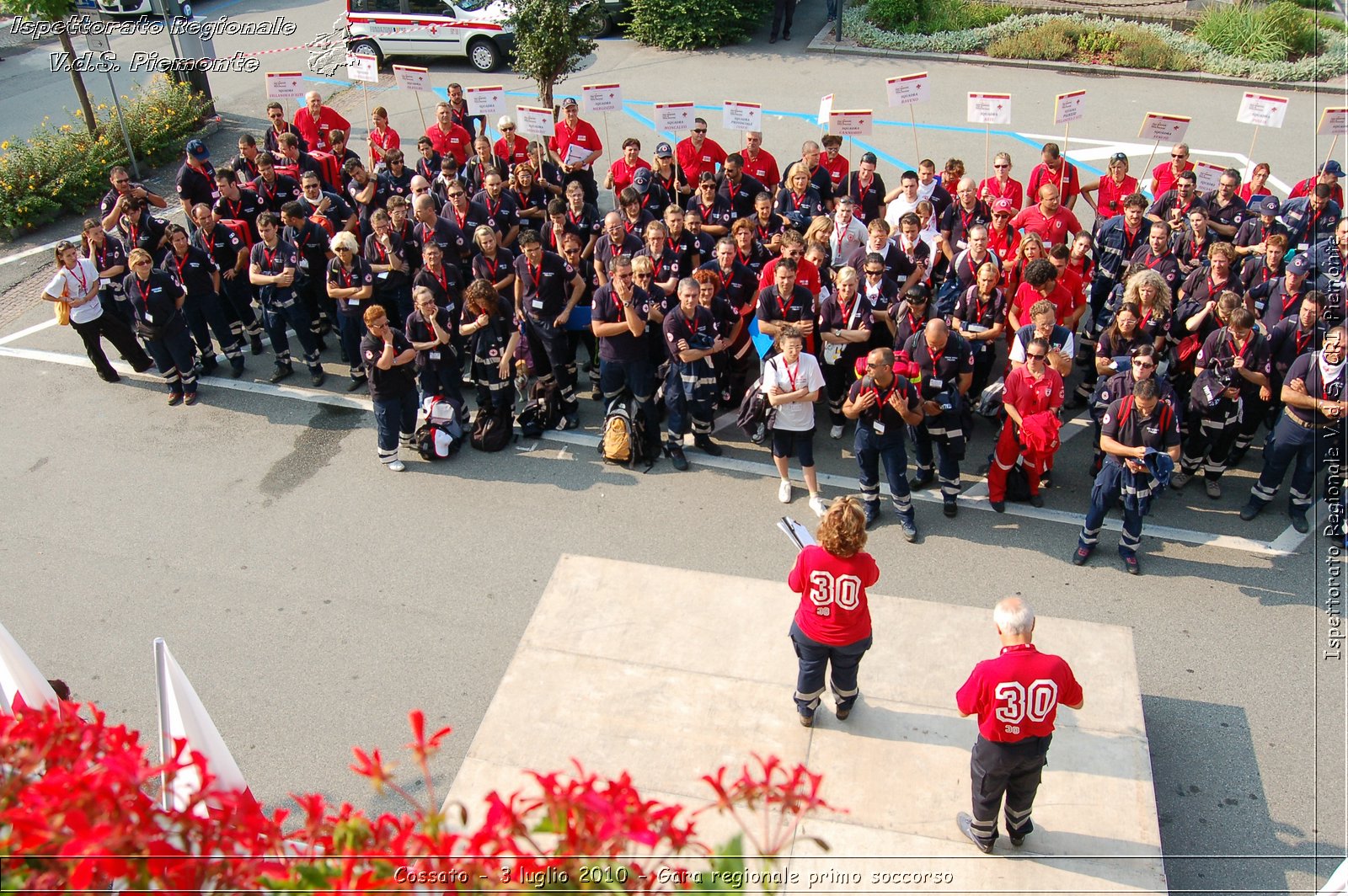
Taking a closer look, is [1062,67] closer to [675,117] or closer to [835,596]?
[675,117]

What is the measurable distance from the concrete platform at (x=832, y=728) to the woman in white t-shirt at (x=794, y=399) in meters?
1.30

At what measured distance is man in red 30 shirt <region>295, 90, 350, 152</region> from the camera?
1352 cm

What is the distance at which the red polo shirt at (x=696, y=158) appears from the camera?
483 inches

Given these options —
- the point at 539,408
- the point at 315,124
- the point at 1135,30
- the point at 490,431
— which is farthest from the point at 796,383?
the point at 1135,30

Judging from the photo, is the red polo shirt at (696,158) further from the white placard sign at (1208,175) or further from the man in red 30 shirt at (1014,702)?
the man in red 30 shirt at (1014,702)

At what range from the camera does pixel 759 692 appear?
21.4 ft

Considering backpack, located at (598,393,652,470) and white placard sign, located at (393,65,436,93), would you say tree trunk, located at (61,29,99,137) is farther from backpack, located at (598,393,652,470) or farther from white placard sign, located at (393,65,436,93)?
backpack, located at (598,393,652,470)

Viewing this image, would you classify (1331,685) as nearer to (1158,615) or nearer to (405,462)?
(1158,615)

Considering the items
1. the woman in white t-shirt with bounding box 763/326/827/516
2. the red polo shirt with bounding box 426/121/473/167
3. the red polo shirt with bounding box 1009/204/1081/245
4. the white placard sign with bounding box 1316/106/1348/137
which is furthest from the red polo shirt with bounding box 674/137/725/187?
the white placard sign with bounding box 1316/106/1348/137

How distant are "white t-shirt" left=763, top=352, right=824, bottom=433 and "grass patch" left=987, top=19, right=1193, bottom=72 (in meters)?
14.6

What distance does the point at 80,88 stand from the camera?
14.8 meters

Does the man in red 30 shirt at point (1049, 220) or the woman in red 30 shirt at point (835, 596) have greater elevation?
the man in red 30 shirt at point (1049, 220)

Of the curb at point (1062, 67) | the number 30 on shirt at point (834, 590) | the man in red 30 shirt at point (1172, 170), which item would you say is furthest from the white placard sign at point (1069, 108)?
the number 30 on shirt at point (834, 590)

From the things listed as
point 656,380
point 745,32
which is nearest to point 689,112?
point 656,380
